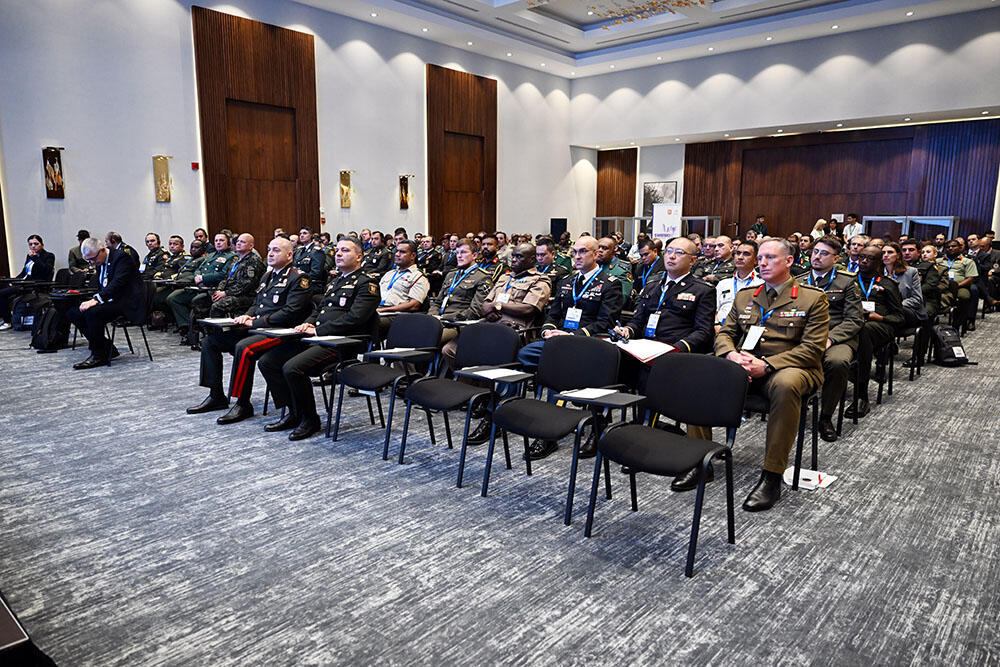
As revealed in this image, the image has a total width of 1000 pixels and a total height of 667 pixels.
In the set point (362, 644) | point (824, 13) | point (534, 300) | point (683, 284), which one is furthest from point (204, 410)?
point (824, 13)

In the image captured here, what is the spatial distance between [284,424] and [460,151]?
12.8 m

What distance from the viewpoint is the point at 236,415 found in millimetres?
4680

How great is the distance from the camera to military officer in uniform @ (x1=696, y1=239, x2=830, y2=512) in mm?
3199

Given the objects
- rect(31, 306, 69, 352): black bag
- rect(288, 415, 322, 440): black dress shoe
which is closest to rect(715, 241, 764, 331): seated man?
rect(288, 415, 322, 440): black dress shoe

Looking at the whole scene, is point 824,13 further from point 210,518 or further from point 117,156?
point 210,518

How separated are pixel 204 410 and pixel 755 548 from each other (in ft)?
13.0

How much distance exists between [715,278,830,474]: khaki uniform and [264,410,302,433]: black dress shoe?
2.81m

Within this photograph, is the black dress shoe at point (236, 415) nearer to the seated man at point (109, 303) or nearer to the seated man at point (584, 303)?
the seated man at point (584, 303)

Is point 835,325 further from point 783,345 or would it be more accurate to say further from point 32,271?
point 32,271

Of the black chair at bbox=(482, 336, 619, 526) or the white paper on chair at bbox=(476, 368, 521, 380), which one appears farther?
the white paper on chair at bbox=(476, 368, 521, 380)

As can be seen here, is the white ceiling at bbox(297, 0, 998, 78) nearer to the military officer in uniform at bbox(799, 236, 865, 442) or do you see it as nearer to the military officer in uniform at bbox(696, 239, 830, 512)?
the military officer in uniform at bbox(799, 236, 865, 442)

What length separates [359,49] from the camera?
13906 mm

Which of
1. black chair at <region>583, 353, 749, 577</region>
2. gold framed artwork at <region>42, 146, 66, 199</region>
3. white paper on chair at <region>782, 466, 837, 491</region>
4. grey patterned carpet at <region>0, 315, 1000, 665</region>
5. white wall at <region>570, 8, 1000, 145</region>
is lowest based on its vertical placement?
grey patterned carpet at <region>0, 315, 1000, 665</region>

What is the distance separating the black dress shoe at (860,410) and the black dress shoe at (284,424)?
3925 millimetres
